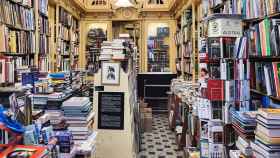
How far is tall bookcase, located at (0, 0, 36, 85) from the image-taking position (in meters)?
3.46

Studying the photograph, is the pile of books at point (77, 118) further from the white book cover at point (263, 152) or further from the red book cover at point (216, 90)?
the red book cover at point (216, 90)

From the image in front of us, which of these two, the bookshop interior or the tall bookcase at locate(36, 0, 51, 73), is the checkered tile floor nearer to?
the bookshop interior

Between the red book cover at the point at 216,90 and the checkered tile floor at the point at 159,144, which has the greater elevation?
the red book cover at the point at 216,90

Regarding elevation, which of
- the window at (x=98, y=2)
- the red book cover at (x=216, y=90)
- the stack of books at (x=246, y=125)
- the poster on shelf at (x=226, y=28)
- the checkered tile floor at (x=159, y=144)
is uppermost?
the window at (x=98, y=2)

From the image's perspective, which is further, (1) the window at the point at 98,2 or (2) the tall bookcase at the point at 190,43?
(1) the window at the point at 98,2

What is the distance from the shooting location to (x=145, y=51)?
337 inches

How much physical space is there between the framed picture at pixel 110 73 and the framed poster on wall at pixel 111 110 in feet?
0.49

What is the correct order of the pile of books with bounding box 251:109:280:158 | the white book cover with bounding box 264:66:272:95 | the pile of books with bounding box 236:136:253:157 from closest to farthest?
1. the pile of books with bounding box 251:109:280:158
2. the pile of books with bounding box 236:136:253:157
3. the white book cover with bounding box 264:66:272:95

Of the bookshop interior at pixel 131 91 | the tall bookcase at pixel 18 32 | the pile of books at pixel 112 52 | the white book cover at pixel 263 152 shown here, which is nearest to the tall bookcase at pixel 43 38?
the bookshop interior at pixel 131 91

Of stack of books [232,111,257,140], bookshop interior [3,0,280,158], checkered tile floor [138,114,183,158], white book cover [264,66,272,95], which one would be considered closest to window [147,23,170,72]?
bookshop interior [3,0,280,158]

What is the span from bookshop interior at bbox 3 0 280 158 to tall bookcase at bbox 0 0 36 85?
1cm

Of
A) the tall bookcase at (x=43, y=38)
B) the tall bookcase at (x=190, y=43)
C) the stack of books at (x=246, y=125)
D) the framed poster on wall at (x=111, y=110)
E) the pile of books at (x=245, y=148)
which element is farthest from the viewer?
the tall bookcase at (x=190, y=43)

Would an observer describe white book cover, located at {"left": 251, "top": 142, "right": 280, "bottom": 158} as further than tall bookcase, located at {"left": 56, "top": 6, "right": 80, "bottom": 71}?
No

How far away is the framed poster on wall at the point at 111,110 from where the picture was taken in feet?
11.7
